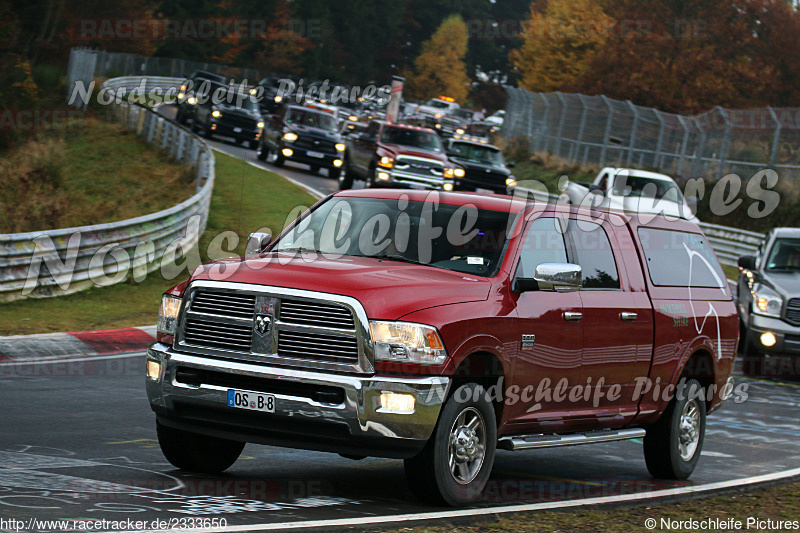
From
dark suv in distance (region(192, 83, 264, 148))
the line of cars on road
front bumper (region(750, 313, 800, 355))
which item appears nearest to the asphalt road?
front bumper (region(750, 313, 800, 355))

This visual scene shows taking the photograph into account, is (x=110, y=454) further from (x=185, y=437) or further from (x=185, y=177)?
(x=185, y=177)

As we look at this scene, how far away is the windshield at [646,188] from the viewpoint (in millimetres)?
28938

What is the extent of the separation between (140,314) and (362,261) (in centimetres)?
939

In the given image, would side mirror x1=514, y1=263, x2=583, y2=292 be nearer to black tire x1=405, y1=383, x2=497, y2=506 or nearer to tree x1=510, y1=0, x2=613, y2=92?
black tire x1=405, y1=383, x2=497, y2=506

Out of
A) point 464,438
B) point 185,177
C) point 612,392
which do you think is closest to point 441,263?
point 464,438

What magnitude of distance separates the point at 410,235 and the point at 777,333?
32.7 ft

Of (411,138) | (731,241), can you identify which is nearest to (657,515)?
(411,138)

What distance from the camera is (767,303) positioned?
55.7 ft

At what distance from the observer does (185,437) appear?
26.2ft

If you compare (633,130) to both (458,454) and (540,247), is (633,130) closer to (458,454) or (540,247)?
(540,247)

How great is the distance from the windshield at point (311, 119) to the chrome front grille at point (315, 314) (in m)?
31.7

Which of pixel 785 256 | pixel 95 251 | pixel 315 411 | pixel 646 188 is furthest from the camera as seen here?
pixel 646 188

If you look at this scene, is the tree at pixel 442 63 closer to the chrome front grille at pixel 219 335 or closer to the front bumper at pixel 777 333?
the front bumper at pixel 777 333

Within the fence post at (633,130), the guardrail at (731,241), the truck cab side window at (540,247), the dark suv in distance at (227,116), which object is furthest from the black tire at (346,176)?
the truck cab side window at (540,247)
